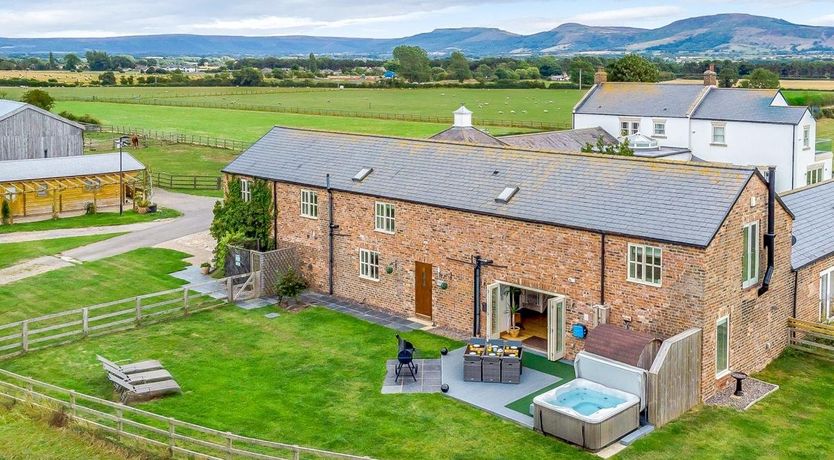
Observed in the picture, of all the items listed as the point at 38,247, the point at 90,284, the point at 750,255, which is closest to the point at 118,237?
the point at 38,247

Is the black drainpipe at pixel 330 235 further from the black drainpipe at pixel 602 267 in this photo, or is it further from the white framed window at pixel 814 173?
the white framed window at pixel 814 173

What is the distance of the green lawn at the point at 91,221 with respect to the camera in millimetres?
44688

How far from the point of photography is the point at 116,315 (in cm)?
2806

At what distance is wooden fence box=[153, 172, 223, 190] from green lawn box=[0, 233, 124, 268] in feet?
Answer: 57.0

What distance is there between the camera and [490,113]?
120 metres

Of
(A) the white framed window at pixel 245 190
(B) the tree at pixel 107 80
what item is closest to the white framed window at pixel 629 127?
(A) the white framed window at pixel 245 190

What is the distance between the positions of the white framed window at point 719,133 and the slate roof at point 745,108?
51 cm

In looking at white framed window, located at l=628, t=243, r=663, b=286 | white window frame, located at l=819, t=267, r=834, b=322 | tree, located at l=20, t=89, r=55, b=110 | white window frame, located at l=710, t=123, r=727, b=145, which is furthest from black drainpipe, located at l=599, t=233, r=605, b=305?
tree, located at l=20, t=89, r=55, b=110

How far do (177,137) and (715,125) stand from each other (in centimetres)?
5524

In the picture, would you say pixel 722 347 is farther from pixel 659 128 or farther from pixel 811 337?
pixel 659 128

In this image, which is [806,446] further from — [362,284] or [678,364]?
[362,284]

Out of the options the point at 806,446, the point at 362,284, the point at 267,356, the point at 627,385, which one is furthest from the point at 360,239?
the point at 806,446

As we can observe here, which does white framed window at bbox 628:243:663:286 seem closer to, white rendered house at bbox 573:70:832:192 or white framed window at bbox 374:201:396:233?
white framed window at bbox 374:201:396:233

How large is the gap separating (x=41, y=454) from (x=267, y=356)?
7.58m
